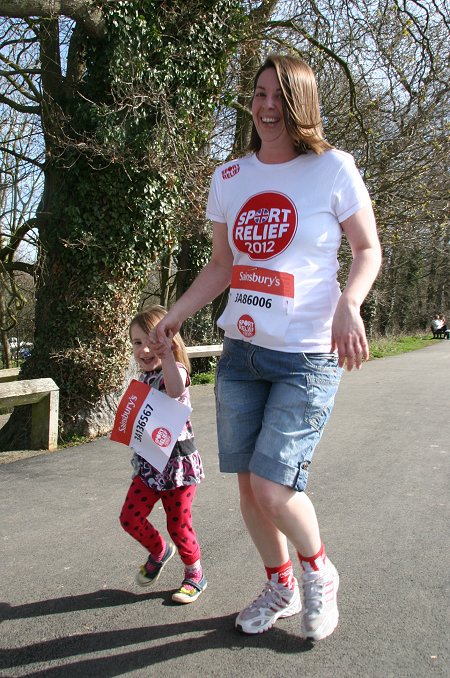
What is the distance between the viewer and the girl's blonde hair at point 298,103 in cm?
265

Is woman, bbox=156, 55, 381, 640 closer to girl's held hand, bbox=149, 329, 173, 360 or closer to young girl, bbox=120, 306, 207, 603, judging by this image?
girl's held hand, bbox=149, 329, 173, 360

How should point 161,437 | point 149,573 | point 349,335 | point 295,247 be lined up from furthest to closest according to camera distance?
point 149,573 → point 161,437 → point 295,247 → point 349,335

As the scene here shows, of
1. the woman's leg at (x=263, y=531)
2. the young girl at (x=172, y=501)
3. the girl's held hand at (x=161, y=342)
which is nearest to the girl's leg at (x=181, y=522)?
the young girl at (x=172, y=501)

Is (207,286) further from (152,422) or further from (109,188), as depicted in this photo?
(109,188)

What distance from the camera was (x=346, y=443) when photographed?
6.76 meters

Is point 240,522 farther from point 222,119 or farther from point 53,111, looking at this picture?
point 222,119

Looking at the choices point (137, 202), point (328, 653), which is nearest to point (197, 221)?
point (137, 202)

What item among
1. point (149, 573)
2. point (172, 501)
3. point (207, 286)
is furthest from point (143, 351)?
point (149, 573)

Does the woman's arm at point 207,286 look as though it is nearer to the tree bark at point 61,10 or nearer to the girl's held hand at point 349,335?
the girl's held hand at point 349,335

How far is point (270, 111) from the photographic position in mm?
2707

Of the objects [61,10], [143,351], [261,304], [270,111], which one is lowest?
[143,351]

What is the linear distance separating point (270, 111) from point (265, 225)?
0.45 metres

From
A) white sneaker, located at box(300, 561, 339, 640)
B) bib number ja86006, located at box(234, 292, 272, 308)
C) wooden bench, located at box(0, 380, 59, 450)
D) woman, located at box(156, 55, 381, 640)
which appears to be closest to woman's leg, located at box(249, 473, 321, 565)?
woman, located at box(156, 55, 381, 640)

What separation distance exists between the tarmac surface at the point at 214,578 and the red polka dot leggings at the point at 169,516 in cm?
25
